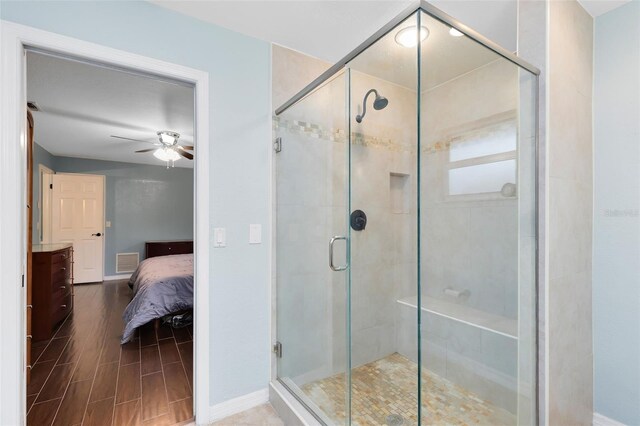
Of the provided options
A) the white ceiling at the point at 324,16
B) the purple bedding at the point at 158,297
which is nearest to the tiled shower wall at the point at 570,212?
the white ceiling at the point at 324,16

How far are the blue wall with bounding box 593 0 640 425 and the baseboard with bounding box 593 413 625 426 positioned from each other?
25 mm

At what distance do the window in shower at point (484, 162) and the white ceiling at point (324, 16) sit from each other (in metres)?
0.69

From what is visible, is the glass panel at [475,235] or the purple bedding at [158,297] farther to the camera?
the purple bedding at [158,297]

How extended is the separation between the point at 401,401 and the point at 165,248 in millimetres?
5598

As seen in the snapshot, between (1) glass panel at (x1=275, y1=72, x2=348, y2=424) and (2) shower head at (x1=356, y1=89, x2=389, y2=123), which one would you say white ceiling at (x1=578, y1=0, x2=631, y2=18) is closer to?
(2) shower head at (x1=356, y1=89, x2=389, y2=123)

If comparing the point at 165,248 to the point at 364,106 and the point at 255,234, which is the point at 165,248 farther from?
the point at 364,106

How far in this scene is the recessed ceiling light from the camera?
1198mm

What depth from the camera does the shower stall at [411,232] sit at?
4.77 ft

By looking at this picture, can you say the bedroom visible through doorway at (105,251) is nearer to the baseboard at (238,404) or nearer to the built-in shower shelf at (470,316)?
the baseboard at (238,404)

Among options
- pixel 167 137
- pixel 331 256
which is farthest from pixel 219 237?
pixel 167 137

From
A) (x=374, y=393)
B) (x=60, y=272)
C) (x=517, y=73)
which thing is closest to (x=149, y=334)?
(x=60, y=272)

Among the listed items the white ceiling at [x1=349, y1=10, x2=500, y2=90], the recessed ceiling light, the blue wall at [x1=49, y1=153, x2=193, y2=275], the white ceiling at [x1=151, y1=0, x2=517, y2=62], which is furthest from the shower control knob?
the blue wall at [x1=49, y1=153, x2=193, y2=275]

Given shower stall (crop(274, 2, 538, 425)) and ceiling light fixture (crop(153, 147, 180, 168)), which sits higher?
ceiling light fixture (crop(153, 147, 180, 168))

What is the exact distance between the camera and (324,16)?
1.78 metres
